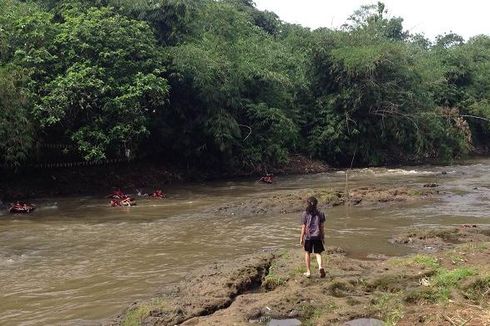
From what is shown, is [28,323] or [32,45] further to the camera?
[32,45]

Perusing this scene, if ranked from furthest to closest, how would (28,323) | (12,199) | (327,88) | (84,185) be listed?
(327,88)
(84,185)
(12,199)
(28,323)

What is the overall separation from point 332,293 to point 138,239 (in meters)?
6.62

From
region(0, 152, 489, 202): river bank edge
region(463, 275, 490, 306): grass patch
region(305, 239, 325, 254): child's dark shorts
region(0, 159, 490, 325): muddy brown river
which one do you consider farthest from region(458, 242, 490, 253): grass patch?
region(0, 152, 489, 202): river bank edge

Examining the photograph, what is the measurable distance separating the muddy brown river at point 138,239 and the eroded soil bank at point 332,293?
92 cm

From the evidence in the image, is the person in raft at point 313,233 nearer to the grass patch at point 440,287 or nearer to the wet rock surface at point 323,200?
the grass patch at point 440,287

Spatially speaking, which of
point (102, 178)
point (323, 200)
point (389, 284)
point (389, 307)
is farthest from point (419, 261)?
point (102, 178)

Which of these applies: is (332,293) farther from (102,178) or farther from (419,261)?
(102,178)

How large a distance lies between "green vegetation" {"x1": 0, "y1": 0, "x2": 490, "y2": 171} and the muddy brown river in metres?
3.26

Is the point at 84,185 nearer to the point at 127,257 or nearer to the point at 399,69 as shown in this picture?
the point at 127,257

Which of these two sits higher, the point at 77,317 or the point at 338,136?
the point at 338,136

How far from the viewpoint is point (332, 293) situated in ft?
26.0

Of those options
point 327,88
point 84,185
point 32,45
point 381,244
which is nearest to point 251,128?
point 327,88

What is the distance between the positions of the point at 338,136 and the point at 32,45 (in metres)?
16.7

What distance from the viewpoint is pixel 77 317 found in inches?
307
